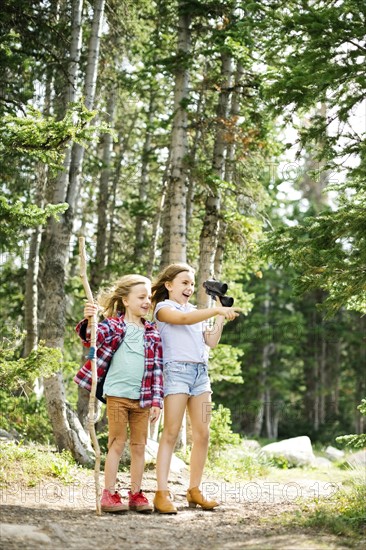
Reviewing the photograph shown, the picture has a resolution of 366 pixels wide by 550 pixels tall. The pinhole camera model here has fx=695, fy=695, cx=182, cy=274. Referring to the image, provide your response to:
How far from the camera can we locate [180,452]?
11.0 m

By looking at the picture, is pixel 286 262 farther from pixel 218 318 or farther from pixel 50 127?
pixel 50 127

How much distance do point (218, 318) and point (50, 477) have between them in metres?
2.81

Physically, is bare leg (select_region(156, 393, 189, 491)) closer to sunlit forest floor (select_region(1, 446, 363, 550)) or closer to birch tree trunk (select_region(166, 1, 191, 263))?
sunlit forest floor (select_region(1, 446, 363, 550))

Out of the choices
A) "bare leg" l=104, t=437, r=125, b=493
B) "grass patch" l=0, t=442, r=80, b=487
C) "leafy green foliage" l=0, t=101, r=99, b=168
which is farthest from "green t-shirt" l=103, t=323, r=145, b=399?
"leafy green foliage" l=0, t=101, r=99, b=168

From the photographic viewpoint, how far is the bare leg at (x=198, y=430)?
636 centimetres

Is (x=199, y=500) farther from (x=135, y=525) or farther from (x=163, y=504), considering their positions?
(x=135, y=525)

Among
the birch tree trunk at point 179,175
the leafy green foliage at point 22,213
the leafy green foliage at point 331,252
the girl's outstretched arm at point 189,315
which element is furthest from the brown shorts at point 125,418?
the birch tree trunk at point 179,175

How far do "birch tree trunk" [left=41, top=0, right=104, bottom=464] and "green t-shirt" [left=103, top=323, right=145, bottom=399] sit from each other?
123 inches

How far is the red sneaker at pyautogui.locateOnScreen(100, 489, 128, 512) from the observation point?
19.5 ft

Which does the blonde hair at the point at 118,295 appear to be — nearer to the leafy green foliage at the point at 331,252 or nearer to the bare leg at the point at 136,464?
the bare leg at the point at 136,464

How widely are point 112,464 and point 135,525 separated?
0.72 metres

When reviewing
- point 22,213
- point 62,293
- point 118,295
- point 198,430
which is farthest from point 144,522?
point 62,293

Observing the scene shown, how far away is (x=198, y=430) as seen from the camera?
637 cm

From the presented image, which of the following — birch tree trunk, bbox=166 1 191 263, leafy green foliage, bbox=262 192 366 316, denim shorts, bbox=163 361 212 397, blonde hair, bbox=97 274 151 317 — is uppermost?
birch tree trunk, bbox=166 1 191 263
